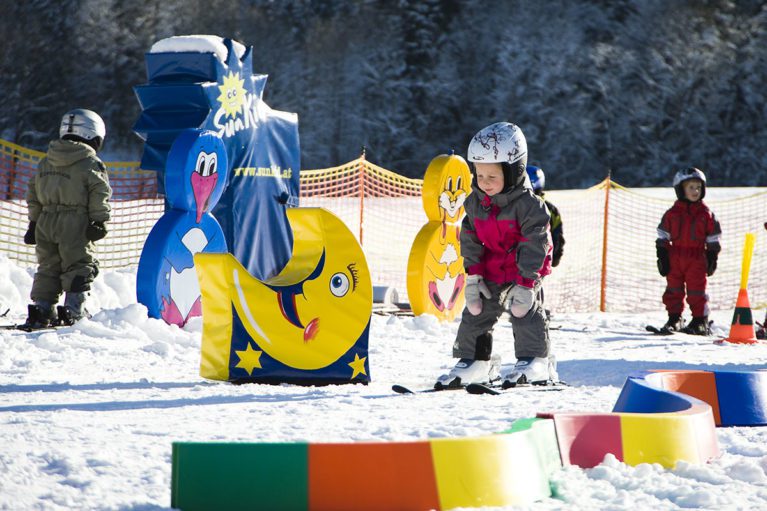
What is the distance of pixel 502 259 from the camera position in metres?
5.84

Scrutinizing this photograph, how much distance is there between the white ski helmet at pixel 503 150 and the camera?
5680 millimetres

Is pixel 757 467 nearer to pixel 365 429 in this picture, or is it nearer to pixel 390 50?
pixel 365 429

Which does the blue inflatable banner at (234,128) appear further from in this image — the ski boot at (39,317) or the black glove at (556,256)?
the black glove at (556,256)

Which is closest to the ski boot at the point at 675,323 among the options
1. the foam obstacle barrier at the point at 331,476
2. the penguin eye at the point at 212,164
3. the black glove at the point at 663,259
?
the black glove at the point at 663,259

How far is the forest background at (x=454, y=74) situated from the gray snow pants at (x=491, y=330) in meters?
33.3

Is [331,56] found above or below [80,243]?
above

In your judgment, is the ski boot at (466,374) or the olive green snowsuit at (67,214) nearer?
the ski boot at (466,374)

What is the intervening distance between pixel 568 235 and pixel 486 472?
18.0m

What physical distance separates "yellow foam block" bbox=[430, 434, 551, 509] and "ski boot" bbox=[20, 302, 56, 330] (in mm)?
5608

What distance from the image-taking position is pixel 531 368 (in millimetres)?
5914

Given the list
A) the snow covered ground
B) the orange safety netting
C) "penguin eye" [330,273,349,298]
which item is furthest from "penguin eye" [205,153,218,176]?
the orange safety netting

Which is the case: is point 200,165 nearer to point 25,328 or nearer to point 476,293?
point 25,328

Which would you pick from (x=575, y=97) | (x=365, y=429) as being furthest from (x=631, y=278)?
(x=575, y=97)

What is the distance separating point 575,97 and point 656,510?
39010 millimetres
